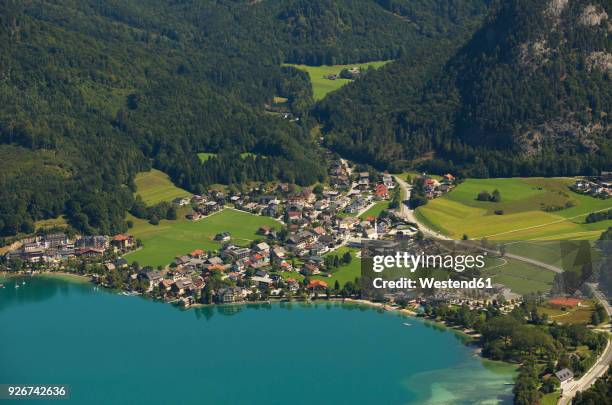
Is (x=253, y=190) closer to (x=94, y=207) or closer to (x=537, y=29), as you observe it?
(x=94, y=207)

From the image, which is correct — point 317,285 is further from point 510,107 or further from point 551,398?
point 510,107

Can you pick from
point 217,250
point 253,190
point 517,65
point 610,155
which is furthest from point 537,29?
point 217,250

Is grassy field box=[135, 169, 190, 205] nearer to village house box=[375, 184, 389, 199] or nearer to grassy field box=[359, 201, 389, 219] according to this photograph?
grassy field box=[359, 201, 389, 219]

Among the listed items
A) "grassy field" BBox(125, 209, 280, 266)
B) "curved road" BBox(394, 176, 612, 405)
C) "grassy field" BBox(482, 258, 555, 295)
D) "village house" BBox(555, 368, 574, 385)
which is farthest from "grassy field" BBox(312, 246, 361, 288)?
"village house" BBox(555, 368, 574, 385)

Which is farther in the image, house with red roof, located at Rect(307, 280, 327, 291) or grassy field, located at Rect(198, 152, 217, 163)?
grassy field, located at Rect(198, 152, 217, 163)

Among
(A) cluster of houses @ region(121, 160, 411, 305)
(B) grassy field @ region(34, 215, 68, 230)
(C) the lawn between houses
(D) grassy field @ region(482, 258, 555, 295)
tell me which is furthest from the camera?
(B) grassy field @ region(34, 215, 68, 230)
